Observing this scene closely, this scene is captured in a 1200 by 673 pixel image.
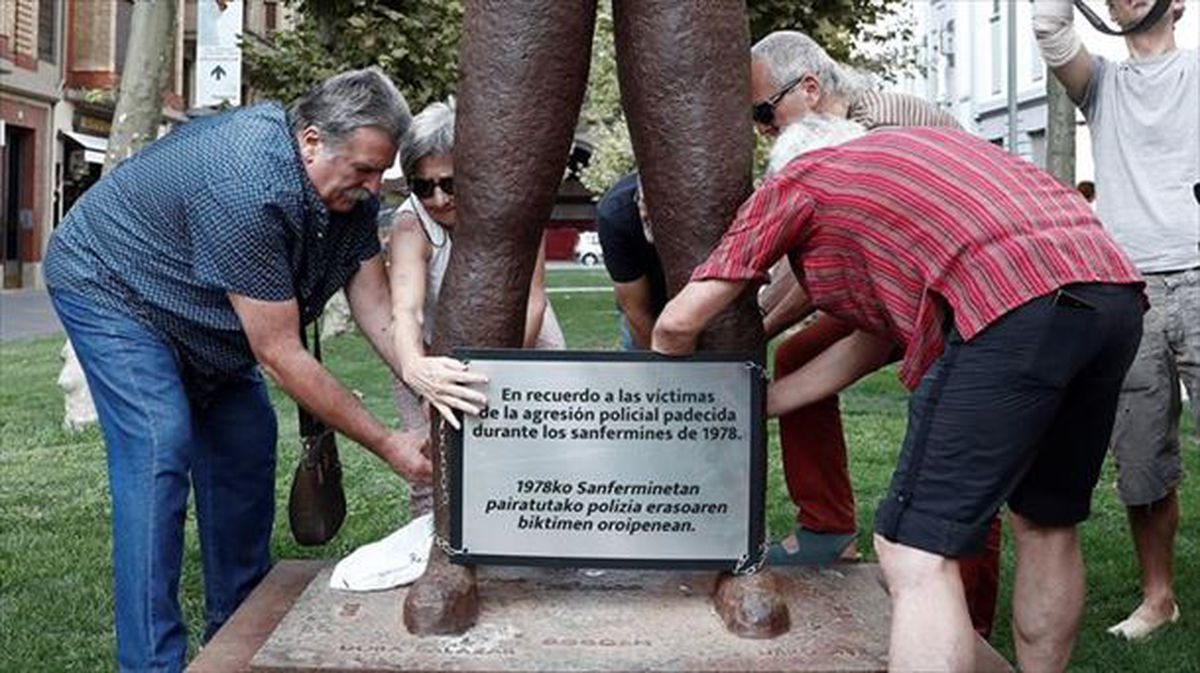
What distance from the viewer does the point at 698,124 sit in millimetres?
3432

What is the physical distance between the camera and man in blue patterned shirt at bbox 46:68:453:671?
3426mm

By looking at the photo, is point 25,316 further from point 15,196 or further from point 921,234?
point 921,234

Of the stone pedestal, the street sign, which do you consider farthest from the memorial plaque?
Answer: the street sign

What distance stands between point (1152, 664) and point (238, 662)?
109 inches

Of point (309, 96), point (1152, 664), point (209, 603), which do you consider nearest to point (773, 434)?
point (1152, 664)

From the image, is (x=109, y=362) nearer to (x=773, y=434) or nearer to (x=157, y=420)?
(x=157, y=420)

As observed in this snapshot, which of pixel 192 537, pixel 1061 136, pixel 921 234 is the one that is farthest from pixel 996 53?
pixel 921 234

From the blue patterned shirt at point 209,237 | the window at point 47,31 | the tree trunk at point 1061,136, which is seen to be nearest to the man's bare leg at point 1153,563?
the blue patterned shirt at point 209,237

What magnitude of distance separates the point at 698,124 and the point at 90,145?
2871cm

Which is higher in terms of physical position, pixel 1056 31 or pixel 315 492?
pixel 1056 31

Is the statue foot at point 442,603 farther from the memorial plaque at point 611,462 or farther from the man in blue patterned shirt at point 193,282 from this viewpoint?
the man in blue patterned shirt at point 193,282

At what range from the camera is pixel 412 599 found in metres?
3.25

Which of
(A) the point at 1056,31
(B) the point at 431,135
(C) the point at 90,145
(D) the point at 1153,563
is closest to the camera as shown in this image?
(B) the point at 431,135

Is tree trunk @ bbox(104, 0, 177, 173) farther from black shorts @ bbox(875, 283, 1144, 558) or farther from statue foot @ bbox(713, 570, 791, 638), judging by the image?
black shorts @ bbox(875, 283, 1144, 558)
